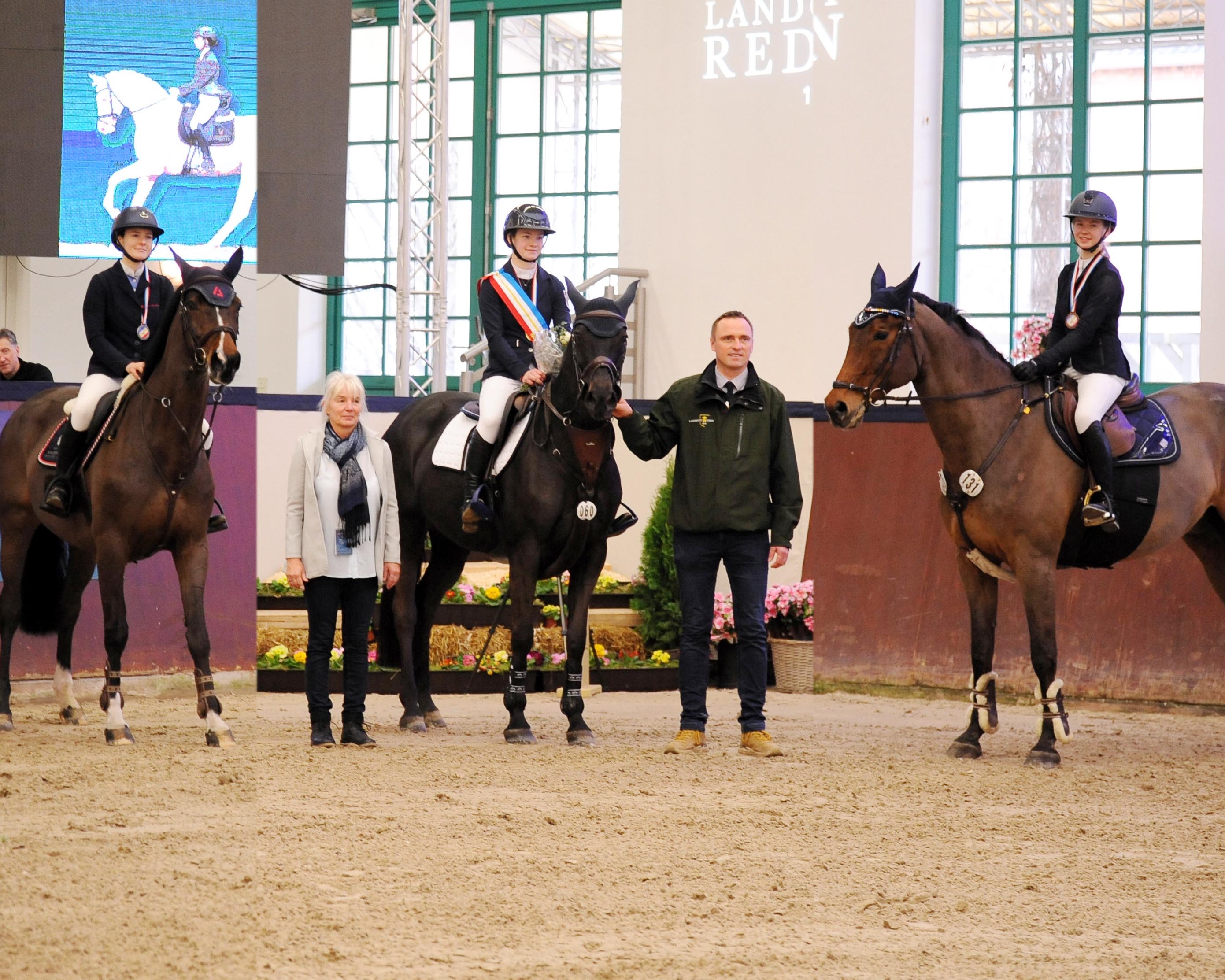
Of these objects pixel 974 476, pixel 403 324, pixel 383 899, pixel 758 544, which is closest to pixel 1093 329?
pixel 974 476

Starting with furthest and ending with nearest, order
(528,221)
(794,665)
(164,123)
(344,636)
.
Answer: (164,123)
(794,665)
(528,221)
(344,636)

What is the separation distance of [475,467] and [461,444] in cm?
28

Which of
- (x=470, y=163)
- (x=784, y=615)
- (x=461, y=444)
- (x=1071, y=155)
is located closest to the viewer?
(x=461, y=444)

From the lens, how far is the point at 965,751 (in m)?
7.07

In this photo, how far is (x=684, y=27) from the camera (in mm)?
14867

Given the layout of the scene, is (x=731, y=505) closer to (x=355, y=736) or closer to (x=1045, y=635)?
(x=1045, y=635)

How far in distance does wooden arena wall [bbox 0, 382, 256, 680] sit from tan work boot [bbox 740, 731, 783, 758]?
3858mm

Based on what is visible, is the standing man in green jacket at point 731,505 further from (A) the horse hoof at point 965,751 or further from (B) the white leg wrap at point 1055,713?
(B) the white leg wrap at point 1055,713

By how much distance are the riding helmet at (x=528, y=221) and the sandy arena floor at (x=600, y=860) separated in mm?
2575

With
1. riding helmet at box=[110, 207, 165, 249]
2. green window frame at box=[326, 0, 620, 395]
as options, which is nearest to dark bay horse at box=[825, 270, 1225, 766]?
riding helmet at box=[110, 207, 165, 249]

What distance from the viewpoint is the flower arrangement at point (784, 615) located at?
400 inches

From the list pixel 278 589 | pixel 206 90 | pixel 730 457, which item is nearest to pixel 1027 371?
pixel 730 457

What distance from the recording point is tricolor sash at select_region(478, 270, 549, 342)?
7398mm

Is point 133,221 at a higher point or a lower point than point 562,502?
higher
